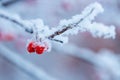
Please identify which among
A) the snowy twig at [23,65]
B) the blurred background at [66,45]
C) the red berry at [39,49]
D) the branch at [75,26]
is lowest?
the red berry at [39,49]

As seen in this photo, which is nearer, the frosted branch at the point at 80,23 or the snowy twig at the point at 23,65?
the frosted branch at the point at 80,23

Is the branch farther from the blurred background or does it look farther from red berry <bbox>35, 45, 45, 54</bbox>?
the blurred background

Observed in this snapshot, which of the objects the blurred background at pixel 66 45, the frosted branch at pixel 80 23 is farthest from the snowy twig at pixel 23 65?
the frosted branch at pixel 80 23

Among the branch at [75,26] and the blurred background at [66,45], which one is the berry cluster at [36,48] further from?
the blurred background at [66,45]

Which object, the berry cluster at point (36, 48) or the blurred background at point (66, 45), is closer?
the berry cluster at point (36, 48)

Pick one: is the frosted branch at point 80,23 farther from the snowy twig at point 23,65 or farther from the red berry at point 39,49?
the snowy twig at point 23,65

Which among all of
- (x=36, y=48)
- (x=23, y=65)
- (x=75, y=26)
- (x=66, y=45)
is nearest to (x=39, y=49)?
(x=36, y=48)

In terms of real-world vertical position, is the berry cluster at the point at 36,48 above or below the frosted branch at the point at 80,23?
below

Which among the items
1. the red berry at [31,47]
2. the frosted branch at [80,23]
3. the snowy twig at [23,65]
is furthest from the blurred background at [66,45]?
the frosted branch at [80,23]

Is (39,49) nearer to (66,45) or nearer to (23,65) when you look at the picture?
(23,65)

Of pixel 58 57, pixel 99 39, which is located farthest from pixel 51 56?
pixel 99 39
